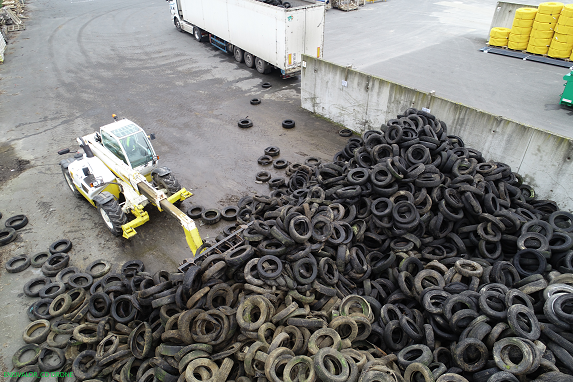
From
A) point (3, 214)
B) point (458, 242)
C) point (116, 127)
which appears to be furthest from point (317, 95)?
point (3, 214)

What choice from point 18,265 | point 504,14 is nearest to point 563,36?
point 504,14

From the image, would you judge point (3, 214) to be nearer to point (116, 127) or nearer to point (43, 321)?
point (116, 127)

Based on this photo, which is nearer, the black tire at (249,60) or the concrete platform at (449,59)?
the concrete platform at (449,59)

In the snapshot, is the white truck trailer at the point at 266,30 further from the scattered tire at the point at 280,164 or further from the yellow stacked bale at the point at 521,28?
the yellow stacked bale at the point at 521,28

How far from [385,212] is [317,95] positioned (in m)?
8.69

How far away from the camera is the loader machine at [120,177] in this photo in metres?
8.92

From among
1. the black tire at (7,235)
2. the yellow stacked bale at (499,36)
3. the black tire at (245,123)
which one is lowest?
the black tire at (7,235)

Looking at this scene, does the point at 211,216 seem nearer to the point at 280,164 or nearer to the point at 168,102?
the point at 280,164

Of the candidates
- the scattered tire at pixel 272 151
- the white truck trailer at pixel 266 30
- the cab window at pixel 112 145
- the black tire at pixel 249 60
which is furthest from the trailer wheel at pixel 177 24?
the cab window at pixel 112 145

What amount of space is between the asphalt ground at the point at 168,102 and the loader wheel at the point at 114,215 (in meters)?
0.49

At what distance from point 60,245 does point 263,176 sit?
6.07m

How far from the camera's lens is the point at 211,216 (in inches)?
391

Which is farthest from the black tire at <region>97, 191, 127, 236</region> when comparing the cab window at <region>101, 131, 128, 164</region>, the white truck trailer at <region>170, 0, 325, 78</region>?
the white truck trailer at <region>170, 0, 325, 78</region>

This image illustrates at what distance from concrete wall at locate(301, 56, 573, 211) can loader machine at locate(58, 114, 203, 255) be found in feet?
24.6
